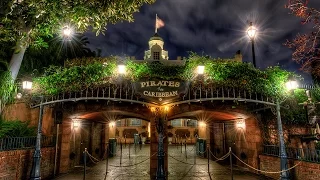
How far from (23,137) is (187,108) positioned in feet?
26.3

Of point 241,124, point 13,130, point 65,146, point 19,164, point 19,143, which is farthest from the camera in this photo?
point 241,124

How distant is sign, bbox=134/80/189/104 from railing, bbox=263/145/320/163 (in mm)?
5647

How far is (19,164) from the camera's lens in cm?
962

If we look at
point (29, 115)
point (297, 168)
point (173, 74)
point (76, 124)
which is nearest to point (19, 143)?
point (76, 124)

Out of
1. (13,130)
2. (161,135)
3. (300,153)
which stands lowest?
(300,153)

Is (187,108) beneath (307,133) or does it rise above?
above

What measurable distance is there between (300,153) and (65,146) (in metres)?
11.9

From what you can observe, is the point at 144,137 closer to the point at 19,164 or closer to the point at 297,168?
the point at 19,164

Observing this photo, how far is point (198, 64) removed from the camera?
10453 millimetres

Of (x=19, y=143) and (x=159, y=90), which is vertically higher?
(x=159, y=90)

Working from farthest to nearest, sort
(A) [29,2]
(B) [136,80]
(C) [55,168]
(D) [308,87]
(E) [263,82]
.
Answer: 1. (D) [308,87]
2. (C) [55,168]
3. (E) [263,82]
4. (B) [136,80]
5. (A) [29,2]

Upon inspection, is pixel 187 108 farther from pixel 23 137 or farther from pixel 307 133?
pixel 23 137

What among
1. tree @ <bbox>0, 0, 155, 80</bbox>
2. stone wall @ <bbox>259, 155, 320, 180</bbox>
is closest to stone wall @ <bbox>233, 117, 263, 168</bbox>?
stone wall @ <bbox>259, 155, 320, 180</bbox>

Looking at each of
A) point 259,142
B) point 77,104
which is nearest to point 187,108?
point 259,142
